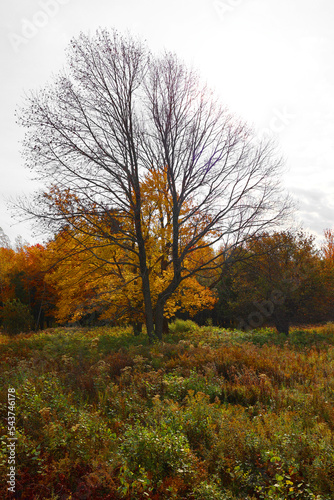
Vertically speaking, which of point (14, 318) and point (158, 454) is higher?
point (14, 318)

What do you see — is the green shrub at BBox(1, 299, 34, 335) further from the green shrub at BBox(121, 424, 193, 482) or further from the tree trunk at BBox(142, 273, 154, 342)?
the green shrub at BBox(121, 424, 193, 482)

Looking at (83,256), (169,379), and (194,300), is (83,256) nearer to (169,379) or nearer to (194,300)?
(194,300)

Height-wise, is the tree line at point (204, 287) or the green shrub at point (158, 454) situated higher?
the tree line at point (204, 287)

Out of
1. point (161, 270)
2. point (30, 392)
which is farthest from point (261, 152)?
point (30, 392)

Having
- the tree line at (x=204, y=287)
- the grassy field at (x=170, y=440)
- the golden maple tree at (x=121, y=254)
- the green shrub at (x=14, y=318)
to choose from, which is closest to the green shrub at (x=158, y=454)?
the grassy field at (x=170, y=440)

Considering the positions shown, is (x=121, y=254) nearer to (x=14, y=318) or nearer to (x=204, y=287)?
(x=204, y=287)

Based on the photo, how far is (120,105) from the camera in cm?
1035

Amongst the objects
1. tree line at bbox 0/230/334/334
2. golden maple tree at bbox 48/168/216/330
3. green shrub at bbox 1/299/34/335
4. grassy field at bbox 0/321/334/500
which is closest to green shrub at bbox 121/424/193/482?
grassy field at bbox 0/321/334/500

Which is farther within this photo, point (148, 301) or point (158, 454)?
point (148, 301)

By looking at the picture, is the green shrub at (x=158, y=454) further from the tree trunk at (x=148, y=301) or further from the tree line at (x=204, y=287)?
the tree line at (x=204, y=287)

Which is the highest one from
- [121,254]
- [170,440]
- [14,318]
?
[121,254]

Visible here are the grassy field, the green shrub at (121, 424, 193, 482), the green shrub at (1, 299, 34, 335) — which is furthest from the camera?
Answer: the green shrub at (1, 299, 34, 335)

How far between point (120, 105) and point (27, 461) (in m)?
9.84

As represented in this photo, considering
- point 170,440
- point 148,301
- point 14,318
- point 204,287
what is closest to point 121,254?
point 148,301
